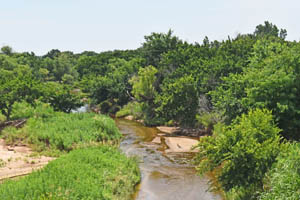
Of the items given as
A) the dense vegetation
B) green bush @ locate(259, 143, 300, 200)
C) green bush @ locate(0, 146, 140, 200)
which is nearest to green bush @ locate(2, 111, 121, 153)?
the dense vegetation

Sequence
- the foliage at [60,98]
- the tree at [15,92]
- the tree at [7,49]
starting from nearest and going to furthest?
the tree at [15,92]
the foliage at [60,98]
the tree at [7,49]

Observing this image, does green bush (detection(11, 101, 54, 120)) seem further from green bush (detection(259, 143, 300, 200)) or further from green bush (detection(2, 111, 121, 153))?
green bush (detection(259, 143, 300, 200))

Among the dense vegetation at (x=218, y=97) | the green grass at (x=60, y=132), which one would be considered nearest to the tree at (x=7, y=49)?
the dense vegetation at (x=218, y=97)

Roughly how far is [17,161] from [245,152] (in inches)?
669

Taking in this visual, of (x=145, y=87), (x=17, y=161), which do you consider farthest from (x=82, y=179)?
(x=145, y=87)

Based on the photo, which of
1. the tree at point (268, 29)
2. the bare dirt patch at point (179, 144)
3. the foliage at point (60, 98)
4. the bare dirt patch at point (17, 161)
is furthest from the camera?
the tree at point (268, 29)

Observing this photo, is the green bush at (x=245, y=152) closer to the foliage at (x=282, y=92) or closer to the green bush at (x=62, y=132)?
the foliage at (x=282, y=92)

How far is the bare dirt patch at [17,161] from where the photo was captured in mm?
20844

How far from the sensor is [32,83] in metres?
32.8

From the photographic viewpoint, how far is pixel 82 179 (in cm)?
1555

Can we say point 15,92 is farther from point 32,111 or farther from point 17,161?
point 17,161

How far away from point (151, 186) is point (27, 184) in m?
8.46

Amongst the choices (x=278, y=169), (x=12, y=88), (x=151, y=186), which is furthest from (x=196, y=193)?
(x=12, y=88)

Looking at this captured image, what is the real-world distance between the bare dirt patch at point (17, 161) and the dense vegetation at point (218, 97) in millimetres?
2331
